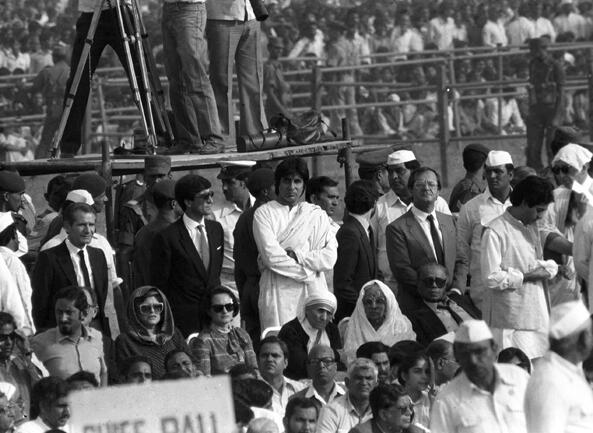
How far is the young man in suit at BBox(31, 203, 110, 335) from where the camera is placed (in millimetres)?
13461

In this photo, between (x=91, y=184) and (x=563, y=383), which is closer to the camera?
(x=563, y=383)

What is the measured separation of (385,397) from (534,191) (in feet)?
9.24

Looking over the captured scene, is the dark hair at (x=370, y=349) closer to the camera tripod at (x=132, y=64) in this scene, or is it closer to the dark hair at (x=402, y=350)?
the dark hair at (x=402, y=350)

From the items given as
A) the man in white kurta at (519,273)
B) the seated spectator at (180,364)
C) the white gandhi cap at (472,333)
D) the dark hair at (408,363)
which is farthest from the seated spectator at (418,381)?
the white gandhi cap at (472,333)

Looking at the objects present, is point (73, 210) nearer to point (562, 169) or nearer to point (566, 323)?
point (562, 169)

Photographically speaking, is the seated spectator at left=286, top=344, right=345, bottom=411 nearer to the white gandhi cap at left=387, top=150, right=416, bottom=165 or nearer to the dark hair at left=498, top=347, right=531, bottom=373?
the dark hair at left=498, top=347, right=531, bottom=373

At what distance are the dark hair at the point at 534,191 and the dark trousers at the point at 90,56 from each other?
3773mm

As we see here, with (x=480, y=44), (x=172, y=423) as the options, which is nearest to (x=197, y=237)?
(x=172, y=423)

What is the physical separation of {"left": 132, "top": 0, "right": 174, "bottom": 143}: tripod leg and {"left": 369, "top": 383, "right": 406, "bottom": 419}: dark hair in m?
5.68

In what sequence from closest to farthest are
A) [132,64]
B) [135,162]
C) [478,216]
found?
[478,216]
[135,162]
[132,64]

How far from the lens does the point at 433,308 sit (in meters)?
14.1

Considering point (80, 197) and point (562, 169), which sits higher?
point (80, 197)

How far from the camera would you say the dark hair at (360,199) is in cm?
1475

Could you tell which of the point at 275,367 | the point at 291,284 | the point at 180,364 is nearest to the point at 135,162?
the point at 291,284
